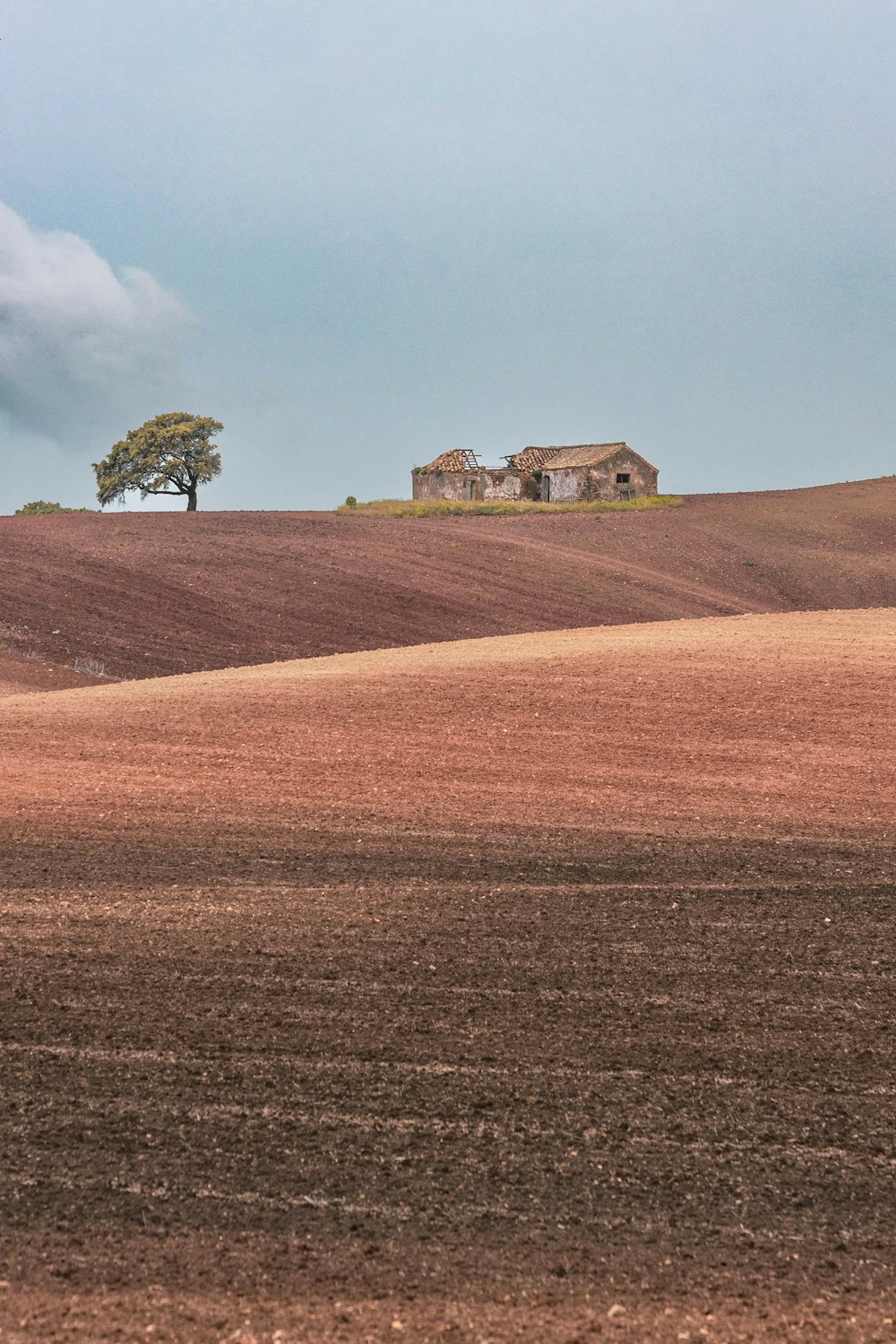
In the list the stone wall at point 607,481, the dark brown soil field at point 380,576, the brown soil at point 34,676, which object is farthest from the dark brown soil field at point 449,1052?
the stone wall at point 607,481

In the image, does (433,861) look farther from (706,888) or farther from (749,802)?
(749,802)

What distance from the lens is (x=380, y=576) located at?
38.5m

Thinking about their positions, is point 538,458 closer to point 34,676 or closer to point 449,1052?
point 34,676

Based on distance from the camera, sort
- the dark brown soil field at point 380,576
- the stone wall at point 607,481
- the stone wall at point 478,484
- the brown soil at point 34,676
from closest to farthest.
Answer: the brown soil at point 34,676 < the dark brown soil field at point 380,576 < the stone wall at point 607,481 < the stone wall at point 478,484

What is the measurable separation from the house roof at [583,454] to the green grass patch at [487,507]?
8.46 ft

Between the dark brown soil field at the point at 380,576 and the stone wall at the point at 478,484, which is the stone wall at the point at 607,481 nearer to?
the stone wall at the point at 478,484

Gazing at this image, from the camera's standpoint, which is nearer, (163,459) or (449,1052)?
(449,1052)

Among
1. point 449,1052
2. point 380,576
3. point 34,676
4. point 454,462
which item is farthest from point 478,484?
point 449,1052

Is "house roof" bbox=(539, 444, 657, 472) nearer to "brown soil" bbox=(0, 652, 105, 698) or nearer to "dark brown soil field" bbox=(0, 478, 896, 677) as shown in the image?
"dark brown soil field" bbox=(0, 478, 896, 677)

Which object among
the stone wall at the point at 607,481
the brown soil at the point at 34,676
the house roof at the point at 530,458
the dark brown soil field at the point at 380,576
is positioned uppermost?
the house roof at the point at 530,458

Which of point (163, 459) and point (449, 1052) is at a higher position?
point (163, 459)

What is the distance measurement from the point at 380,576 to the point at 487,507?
76.6 feet

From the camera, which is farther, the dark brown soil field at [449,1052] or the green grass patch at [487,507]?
the green grass patch at [487,507]

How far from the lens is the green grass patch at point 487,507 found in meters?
59.2
